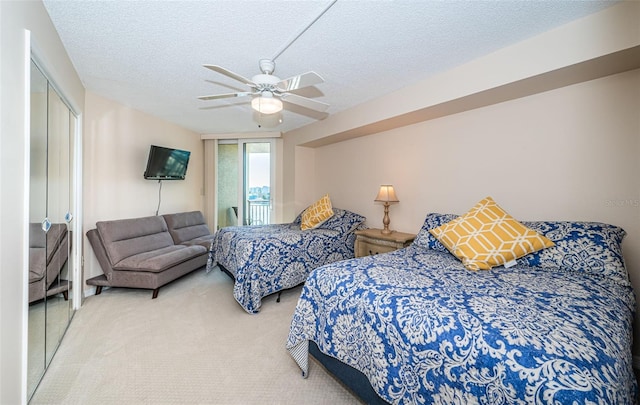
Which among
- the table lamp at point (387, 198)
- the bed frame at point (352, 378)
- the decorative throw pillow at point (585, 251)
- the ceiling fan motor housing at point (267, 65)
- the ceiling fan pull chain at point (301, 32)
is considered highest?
the ceiling fan pull chain at point (301, 32)

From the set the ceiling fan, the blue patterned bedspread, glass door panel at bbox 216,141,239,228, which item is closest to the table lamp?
the blue patterned bedspread

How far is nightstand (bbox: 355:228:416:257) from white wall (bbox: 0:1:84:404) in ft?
9.94

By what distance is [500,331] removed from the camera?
3.30 feet

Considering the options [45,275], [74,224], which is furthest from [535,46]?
[74,224]

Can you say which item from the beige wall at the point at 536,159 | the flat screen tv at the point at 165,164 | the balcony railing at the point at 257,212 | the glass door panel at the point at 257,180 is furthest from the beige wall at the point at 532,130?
the flat screen tv at the point at 165,164

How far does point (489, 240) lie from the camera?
1.95 meters

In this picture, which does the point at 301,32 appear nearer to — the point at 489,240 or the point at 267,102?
the point at 267,102

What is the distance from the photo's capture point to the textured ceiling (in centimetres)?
168

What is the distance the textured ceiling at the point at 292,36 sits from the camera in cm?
168

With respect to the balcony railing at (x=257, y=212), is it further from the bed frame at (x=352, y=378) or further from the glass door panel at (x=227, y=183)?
the bed frame at (x=352, y=378)

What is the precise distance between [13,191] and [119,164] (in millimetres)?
2709

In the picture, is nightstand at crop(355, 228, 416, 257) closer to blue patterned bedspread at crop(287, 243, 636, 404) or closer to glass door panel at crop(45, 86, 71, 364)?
blue patterned bedspread at crop(287, 243, 636, 404)

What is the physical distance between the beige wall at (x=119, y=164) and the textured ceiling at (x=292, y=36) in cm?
64

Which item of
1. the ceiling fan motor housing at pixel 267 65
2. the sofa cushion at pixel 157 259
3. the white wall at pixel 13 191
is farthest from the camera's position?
the sofa cushion at pixel 157 259
